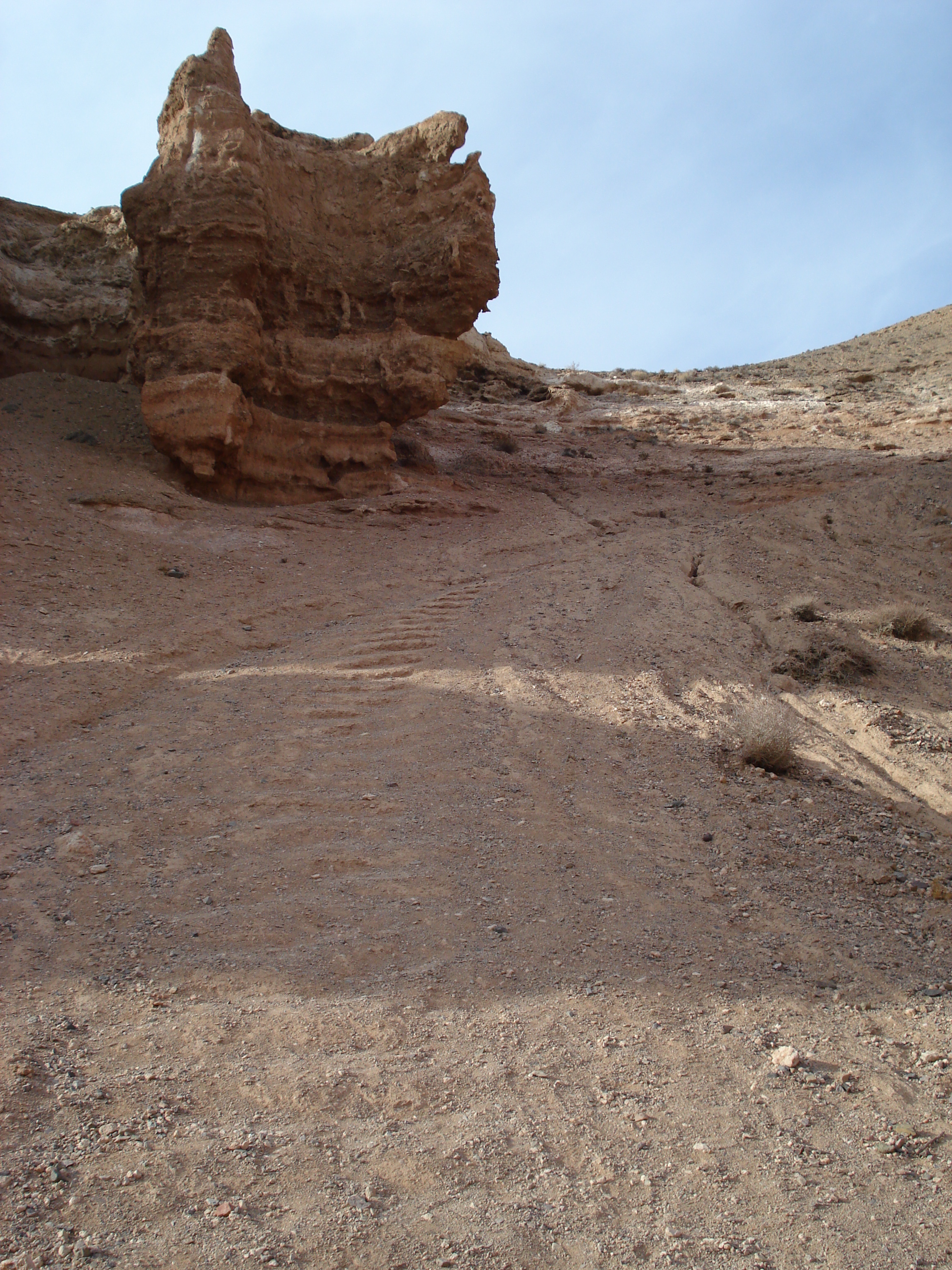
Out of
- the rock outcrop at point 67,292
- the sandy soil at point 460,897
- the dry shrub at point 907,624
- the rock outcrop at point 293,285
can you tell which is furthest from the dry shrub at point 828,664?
the rock outcrop at point 67,292

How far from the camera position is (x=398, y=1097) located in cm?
251

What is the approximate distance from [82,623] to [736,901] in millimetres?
5357

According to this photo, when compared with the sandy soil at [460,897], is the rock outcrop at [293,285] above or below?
above

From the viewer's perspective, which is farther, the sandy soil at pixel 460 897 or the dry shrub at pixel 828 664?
the dry shrub at pixel 828 664

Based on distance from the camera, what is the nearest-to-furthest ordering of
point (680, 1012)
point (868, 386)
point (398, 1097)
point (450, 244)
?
1. point (398, 1097)
2. point (680, 1012)
3. point (450, 244)
4. point (868, 386)

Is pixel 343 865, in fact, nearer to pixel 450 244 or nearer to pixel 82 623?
pixel 82 623

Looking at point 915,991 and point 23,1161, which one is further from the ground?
point 23,1161

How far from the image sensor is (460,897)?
3.71 meters

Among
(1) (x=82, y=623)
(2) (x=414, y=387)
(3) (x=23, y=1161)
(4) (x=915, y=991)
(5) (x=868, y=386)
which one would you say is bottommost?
(4) (x=915, y=991)

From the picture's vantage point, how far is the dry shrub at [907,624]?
7.10m

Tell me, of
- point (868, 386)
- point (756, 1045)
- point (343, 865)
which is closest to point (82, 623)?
point (343, 865)

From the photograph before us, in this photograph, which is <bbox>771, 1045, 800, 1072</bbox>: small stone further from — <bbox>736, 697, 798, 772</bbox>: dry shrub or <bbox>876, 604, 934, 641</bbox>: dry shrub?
<bbox>876, 604, 934, 641</bbox>: dry shrub

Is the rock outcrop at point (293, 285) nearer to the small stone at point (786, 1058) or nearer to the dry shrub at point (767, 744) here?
the dry shrub at point (767, 744)

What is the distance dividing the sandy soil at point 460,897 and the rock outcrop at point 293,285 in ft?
4.45
